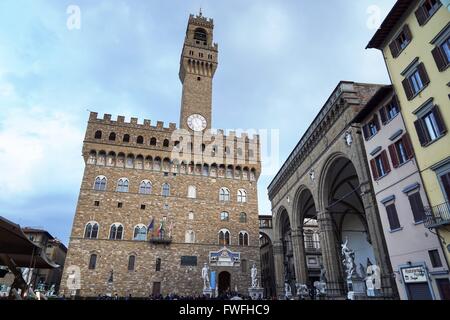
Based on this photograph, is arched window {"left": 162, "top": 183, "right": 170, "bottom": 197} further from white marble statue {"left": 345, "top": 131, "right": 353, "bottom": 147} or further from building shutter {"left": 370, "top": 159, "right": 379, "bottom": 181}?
building shutter {"left": 370, "top": 159, "right": 379, "bottom": 181}

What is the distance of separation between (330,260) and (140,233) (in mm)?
19277

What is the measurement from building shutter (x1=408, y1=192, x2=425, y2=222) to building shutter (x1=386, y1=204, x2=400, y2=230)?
1.06 meters

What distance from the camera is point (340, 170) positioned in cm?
2197

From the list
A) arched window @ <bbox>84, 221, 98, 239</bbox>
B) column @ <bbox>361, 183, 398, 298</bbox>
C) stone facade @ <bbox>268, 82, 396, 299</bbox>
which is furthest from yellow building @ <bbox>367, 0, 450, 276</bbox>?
arched window @ <bbox>84, 221, 98, 239</bbox>

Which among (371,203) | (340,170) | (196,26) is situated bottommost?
(371,203)

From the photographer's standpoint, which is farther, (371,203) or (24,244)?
(371,203)

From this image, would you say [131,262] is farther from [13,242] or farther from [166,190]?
[13,242]

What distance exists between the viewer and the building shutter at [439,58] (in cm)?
1110

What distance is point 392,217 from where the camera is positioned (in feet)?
44.6

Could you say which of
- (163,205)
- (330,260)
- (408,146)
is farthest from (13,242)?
(163,205)
